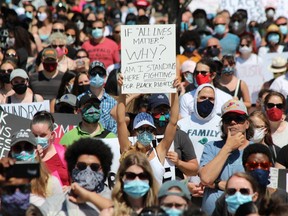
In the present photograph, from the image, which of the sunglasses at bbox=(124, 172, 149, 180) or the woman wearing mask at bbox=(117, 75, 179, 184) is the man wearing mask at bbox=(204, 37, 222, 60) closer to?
the woman wearing mask at bbox=(117, 75, 179, 184)

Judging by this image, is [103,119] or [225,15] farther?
[225,15]

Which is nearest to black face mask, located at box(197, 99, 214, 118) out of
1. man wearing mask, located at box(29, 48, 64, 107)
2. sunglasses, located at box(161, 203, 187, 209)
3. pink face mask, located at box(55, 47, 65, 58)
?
man wearing mask, located at box(29, 48, 64, 107)

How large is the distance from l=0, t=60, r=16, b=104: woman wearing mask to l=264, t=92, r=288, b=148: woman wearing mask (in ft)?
11.1

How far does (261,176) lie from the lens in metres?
10.6

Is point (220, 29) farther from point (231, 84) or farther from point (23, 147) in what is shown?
point (23, 147)

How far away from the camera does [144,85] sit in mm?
12844

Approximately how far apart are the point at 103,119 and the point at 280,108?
1938mm

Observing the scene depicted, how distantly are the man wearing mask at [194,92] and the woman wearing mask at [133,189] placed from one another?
446 centimetres

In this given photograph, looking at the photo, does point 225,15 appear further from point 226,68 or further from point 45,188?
point 45,188

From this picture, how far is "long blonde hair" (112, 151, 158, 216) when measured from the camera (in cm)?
978

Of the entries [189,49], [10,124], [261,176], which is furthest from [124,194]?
[189,49]

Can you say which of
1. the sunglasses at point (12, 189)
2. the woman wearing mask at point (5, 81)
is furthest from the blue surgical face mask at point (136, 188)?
the woman wearing mask at point (5, 81)

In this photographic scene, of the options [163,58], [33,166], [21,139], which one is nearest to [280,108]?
[163,58]

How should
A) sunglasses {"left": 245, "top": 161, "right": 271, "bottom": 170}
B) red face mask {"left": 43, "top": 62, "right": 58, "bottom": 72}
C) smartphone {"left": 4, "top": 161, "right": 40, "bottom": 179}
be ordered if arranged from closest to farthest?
smartphone {"left": 4, "top": 161, "right": 40, "bottom": 179}, sunglasses {"left": 245, "top": 161, "right": 271, "bottom": 170}, red face mask {"left": 43, "top": 62, "right": 58, "bottom": 72}
